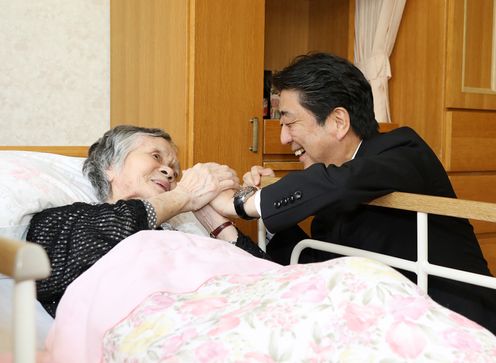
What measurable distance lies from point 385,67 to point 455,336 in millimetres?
1944

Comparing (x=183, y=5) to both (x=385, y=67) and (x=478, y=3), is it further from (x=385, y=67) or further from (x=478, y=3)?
(x=478, y=3)

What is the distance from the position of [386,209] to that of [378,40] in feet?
4.00

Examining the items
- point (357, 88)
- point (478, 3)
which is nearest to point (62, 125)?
point (357, 88)

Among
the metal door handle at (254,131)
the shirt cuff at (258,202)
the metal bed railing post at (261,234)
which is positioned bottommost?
the metal bed railing post at (261,234)

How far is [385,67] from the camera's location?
2752mm

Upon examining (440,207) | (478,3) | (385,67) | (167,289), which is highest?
(478,3)

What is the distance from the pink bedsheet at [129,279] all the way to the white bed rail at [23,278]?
46 cm

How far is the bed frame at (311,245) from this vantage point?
72cm

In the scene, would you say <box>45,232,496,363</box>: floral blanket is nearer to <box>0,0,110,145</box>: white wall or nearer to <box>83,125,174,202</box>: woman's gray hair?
<box>83,125,174,202</box>: woman's gray hair

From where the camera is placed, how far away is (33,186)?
5.45 feet

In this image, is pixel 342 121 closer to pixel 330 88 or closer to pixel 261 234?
pixel 330 88

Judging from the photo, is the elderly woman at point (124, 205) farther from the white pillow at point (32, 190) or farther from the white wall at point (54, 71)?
the white wall at point (54, 71)

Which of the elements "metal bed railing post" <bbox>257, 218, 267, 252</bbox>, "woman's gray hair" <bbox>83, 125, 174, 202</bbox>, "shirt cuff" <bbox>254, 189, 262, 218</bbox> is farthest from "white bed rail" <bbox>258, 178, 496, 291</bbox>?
"woman's gray hair" <bbox>83, 125, 174, 202</bbox>

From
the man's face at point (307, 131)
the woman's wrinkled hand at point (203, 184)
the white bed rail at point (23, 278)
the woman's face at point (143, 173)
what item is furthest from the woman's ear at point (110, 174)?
the white bed rail at point (23, 278)
